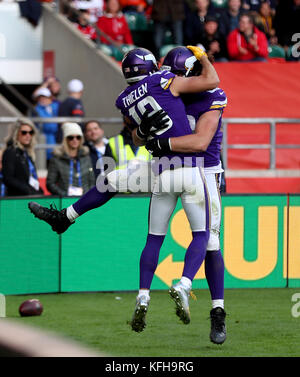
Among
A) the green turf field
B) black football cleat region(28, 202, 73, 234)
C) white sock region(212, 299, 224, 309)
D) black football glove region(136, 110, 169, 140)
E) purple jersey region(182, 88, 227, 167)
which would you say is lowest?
the green turf field

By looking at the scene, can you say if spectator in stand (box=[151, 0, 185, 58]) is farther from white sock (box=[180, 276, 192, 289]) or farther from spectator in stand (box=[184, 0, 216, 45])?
white sock (box=[180, 276, 192, 289])

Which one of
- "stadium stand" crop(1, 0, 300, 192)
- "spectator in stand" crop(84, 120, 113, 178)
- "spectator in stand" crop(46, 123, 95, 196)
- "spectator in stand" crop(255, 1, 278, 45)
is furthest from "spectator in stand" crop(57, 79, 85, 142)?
"spectator in stand" crop(255, 1, 278, 45)

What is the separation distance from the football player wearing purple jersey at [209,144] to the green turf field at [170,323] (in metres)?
0.41

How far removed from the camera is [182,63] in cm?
668

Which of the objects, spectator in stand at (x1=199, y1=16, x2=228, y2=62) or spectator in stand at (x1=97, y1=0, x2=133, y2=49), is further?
spectator in stand at (x1=97, y1=0, x2=133, y2=49)

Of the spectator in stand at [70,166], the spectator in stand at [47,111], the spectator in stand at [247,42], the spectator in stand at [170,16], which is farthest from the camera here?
the spectator in stand at [170,16]

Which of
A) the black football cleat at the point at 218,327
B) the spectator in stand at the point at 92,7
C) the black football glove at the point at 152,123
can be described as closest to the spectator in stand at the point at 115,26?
the spectator in stand at the point at 92,7

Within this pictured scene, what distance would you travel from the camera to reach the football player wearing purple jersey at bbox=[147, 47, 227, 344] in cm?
648

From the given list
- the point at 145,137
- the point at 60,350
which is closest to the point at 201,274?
the point at 145,137

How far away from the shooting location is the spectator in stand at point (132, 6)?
18188 millimetres

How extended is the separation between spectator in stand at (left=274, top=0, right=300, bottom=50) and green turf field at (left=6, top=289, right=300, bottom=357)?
8077 mm

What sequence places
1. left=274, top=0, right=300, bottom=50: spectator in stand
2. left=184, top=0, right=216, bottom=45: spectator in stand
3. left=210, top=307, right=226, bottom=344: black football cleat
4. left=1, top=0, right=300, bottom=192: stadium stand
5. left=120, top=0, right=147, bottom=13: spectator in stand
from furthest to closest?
1. left=120, top=0, right=147, bottom=13: spectator in stand
2. left=274, top=0, right=300, bottom=50: spectator in stand
3. left=184, top=0, right=216, bottom=45: spectator in stand
4. left=1, top=0, right=300, bottom=192: stadium stand
5. left=210, top=307, right=226, bottom=344: black football cleat

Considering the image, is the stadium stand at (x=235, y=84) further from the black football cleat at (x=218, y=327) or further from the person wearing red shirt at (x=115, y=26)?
the black football cleat at (x=218, y=327)

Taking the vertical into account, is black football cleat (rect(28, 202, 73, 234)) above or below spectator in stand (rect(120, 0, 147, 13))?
below
